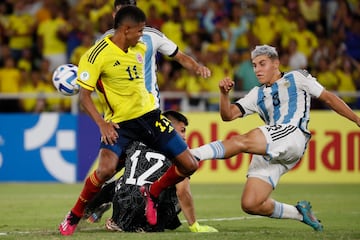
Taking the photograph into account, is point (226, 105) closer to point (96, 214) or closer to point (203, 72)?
point (203, 72)

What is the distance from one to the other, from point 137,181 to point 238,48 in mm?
10531

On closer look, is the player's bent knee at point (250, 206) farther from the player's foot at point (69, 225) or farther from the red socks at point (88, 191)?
the player's foot at point (69, 225)

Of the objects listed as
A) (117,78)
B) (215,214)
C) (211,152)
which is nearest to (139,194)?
(211,152)

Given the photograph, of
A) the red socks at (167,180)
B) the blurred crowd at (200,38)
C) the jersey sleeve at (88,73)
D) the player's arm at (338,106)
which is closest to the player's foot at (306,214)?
the player's arm at (338,106)

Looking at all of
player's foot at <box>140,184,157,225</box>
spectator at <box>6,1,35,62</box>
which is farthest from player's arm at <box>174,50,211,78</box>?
spectator at <box>6,1,35,62</box>

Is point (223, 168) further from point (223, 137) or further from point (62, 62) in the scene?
point (62, 62)

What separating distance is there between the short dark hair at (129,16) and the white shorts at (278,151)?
1.64 metres

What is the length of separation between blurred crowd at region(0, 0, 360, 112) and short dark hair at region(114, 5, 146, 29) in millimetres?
8700

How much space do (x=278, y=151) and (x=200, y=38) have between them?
10613mm

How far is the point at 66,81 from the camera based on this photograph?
10469 mm

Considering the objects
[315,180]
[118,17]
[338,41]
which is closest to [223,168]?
[315,180]

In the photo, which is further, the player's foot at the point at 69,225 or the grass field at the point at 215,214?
the player's foot at the point at 69,225

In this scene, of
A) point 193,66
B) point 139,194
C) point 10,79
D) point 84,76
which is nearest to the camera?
point 84,76

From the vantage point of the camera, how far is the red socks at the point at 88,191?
890cm
